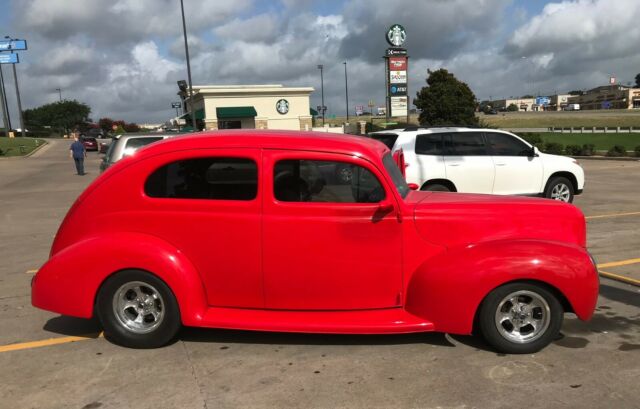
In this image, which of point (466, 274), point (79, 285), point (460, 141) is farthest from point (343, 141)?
point (460, 141)

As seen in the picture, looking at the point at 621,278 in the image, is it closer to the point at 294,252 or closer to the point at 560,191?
the point at 294,252

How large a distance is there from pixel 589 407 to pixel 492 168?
7.06m

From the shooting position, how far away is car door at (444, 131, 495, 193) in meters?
9.60

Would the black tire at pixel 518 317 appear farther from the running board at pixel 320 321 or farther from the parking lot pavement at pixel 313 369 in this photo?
the running board at pixel 320 321

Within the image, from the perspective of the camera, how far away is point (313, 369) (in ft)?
12.1

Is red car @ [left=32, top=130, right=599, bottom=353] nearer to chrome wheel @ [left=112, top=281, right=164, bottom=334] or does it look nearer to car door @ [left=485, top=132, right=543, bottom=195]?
chrome wheel @ [left=112, top=281, right=164, bottom=334]

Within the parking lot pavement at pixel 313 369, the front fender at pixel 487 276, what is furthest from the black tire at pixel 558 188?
the front fender at pixel 487 276

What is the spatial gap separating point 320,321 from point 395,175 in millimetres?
1348

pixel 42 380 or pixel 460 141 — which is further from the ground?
pixel 460 141

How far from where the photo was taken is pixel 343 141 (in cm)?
402

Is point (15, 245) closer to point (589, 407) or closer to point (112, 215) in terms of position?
point (112, 215)

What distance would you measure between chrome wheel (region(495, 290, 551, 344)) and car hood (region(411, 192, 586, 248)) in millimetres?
483

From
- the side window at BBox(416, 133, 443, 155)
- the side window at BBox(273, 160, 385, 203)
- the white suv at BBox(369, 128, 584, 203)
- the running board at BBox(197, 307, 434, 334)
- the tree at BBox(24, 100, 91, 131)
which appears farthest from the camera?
the tree at BBox(24, 100, 91, 131)

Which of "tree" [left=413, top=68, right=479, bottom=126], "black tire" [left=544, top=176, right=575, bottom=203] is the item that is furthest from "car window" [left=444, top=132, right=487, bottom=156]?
"tree" [left=413, top=68, right=479, bottom=126]
